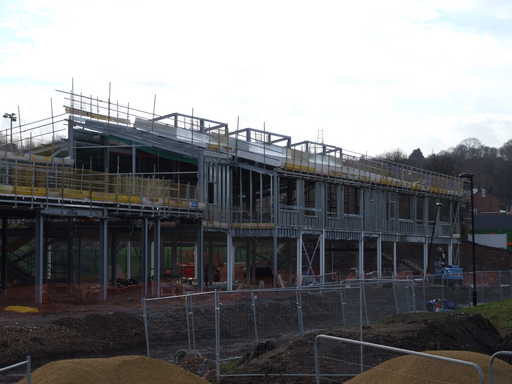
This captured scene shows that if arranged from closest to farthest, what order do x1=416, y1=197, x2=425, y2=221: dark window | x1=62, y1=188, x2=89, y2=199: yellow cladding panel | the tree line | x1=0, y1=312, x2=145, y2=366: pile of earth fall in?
x1=0, y1=312, x2=145, y2=366: pile of earth
x1=62, y1=188, x2=89, y2=199: yellow cladding panel
x1=416, y1=197, x2=425, y2=221: dark window
the tree line

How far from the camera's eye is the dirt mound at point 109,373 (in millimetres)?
9438

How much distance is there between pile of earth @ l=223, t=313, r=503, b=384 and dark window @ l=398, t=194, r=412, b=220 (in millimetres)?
Answer: 37693

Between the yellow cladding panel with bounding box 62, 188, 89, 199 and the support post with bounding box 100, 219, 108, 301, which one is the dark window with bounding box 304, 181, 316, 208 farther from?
the yellow cladding panel with bounding box 62, 188, 89, 199

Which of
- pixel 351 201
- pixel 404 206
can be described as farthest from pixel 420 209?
pixel 351 201

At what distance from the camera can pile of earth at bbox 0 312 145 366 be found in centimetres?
2255

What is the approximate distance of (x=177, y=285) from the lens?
134ft

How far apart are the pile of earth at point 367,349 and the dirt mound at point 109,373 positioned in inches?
184

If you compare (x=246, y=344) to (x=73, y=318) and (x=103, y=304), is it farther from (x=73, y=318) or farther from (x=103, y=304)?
(x=103, y=304)

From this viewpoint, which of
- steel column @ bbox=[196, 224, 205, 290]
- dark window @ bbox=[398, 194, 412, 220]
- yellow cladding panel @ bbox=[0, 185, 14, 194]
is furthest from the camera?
dark window @ bbox=[398, 194, 412, 220]

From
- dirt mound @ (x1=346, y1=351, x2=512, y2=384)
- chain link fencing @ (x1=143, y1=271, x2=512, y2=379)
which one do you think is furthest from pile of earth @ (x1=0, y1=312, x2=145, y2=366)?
dirt mound @ (x1=346, y1=351, x2=512, y2=384)

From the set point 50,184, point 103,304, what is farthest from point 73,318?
point 50,184

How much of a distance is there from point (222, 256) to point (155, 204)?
3150 cm

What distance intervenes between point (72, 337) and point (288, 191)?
2441 centimetres

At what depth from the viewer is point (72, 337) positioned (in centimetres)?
2488
